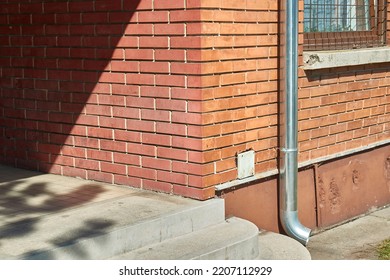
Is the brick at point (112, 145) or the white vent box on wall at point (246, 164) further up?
the brick at point (112, 145)

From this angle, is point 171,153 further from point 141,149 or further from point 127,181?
point 127,181

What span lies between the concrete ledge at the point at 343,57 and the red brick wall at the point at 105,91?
4.84 feet

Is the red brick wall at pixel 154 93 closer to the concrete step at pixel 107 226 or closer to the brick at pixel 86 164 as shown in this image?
the brick at pixel 86 164

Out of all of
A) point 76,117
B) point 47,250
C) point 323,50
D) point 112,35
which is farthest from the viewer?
point 323,50

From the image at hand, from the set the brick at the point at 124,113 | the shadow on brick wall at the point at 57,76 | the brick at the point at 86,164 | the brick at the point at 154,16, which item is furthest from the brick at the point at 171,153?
the brick at the point at 154,16

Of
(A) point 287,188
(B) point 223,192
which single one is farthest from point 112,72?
(A) point 287,188

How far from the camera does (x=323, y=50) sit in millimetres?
7207

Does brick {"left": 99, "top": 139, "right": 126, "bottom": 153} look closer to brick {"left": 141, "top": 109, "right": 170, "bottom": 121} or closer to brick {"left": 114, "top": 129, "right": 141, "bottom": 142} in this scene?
brick {"left": 114, "top": 129, "right": 141, "bottom": 142}

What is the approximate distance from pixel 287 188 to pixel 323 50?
161cm

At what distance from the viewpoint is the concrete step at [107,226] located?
184 inches

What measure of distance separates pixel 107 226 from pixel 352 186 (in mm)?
3242

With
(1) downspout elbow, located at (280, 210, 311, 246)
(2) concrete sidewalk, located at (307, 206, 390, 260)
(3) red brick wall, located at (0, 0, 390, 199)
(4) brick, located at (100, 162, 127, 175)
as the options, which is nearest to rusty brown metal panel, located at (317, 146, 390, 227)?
(2) concrete sidewalk, located at (307, 206, 390, 260)

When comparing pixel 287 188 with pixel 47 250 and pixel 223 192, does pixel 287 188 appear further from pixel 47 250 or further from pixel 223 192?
pixel 47 250

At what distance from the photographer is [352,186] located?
7484mm
